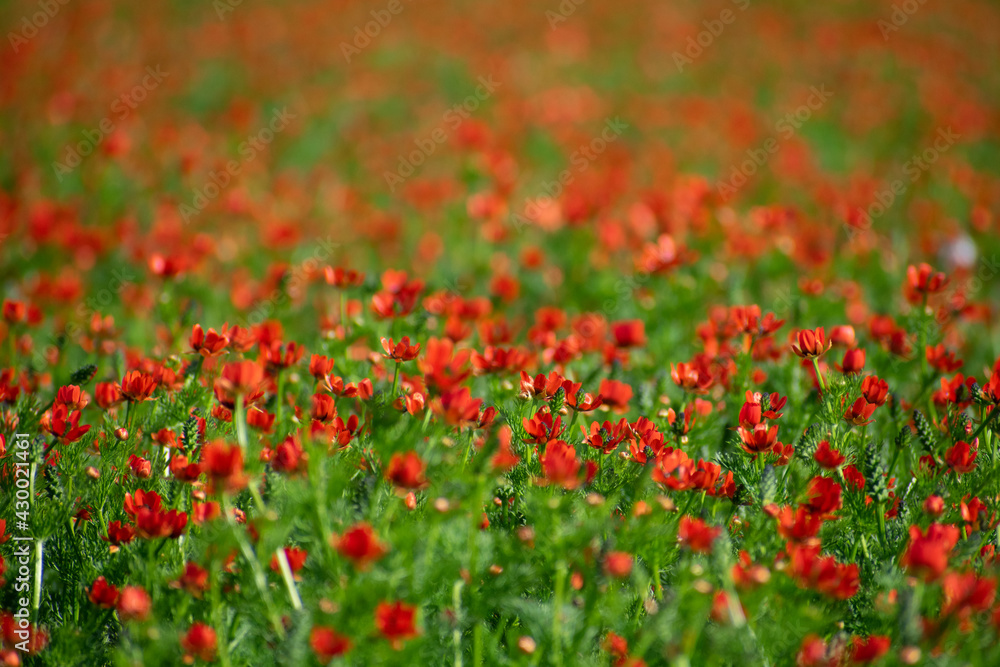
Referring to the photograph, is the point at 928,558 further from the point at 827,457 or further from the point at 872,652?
the point at 827,457

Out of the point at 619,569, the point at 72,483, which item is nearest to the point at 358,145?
the point at 72,483

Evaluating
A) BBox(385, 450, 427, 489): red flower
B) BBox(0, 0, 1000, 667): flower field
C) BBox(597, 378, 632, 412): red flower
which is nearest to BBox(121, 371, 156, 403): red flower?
BBox(0, 0, 1000, 667): flower field

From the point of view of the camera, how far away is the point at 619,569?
51.9 inches

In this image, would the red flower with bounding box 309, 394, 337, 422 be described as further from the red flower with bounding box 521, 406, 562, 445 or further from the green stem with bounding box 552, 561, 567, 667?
the green stem with bounding box 552, 561, 567, 667

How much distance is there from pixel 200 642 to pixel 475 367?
934 mm

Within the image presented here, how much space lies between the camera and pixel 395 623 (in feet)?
4.06

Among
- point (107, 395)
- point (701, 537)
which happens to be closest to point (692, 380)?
point (701, 537)

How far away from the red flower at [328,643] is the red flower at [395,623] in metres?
0.06

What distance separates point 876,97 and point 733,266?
5.05m

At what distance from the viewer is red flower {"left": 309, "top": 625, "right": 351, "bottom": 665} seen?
4.01ft

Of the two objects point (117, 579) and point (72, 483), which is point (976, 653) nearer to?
point (117, 579)

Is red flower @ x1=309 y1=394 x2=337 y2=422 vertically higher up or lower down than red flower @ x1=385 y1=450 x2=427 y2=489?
lower down

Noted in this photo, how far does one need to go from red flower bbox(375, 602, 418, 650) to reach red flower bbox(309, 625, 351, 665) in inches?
2.4

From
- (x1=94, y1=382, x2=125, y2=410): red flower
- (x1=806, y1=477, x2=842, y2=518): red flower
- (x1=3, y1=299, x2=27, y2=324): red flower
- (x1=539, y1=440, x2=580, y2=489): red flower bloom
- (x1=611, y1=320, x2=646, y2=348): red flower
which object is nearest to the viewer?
(x1=539, y1=440, x2=580, y2=489): red flower bloom
